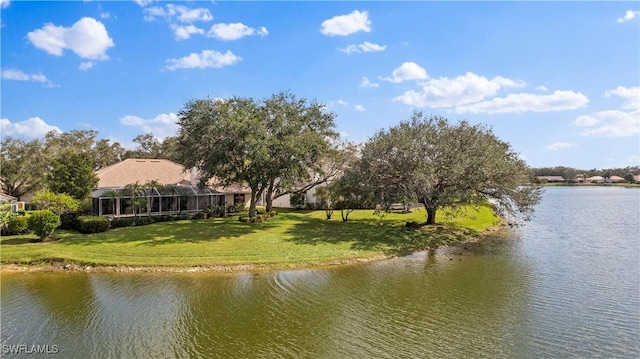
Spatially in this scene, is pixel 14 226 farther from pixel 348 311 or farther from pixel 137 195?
pixel 348 311

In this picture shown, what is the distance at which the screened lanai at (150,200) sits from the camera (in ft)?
106

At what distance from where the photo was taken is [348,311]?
45.8ft

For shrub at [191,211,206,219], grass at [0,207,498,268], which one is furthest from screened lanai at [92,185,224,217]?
grass at [0,207,498,268]

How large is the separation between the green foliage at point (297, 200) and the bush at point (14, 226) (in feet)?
77.7

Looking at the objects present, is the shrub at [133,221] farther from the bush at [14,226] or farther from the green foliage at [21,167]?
the green foliage at [21,167]

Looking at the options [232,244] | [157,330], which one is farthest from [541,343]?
[232,244]

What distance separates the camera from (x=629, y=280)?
17.5 metres

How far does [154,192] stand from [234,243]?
47.4ft

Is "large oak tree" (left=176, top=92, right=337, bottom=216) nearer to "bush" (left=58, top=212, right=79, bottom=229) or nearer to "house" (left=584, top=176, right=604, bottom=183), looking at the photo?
"bush" (left=58, top=212, right=79, bottom=229)

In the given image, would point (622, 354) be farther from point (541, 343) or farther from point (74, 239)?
point (74, 239)

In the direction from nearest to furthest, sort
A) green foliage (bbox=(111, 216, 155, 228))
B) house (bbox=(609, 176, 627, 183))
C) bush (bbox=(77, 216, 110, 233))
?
bush (bbox=(77, 216, 110, 233)), green foliage (bbox=(111, 216, 155, 228)), house (bbox=(609, 176, 627, 183))

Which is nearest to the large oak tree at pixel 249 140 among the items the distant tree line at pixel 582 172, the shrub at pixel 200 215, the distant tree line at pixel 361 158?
the distant tree line at pixel 361 158

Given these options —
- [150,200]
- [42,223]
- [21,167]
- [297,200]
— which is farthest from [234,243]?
[21,167]

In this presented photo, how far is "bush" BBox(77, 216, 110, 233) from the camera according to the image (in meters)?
26.8
